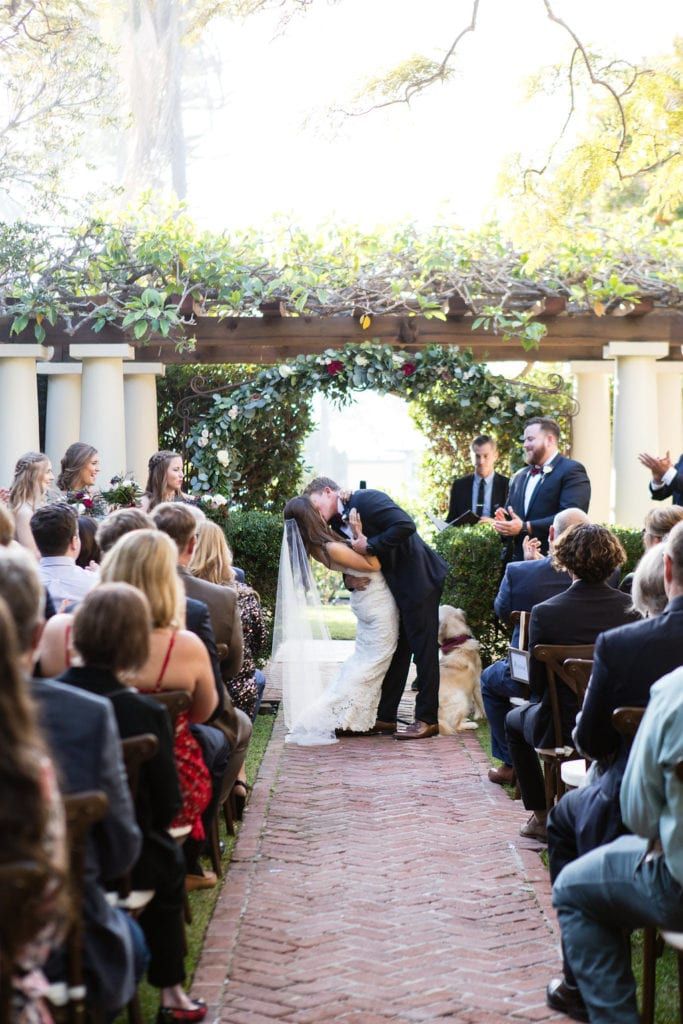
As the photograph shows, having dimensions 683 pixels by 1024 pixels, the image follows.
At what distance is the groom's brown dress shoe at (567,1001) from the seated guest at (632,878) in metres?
0.28

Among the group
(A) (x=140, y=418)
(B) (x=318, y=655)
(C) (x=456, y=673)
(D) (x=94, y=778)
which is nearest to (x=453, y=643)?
(C) (x=456, y=673)

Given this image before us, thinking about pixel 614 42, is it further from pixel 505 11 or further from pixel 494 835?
pixel 494 835

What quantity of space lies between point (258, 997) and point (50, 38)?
1518cm

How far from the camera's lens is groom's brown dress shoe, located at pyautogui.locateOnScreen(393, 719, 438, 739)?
8.43 m

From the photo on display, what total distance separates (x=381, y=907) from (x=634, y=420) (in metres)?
8.11

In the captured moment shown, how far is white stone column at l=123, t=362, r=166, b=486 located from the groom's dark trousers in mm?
5421

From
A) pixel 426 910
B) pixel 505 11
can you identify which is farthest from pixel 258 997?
pixel 505 11

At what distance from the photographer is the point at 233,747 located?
5414 mm

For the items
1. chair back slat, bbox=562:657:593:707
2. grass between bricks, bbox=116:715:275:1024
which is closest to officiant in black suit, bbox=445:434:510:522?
grass between bricks, bbox=116:715:275:1024

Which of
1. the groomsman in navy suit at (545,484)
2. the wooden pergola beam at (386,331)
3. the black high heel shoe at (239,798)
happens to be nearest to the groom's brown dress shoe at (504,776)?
the black high heel shoe at (239,798)

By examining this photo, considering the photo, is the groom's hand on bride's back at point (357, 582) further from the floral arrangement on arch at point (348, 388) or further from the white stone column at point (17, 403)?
the white stone column at point (17, 403)

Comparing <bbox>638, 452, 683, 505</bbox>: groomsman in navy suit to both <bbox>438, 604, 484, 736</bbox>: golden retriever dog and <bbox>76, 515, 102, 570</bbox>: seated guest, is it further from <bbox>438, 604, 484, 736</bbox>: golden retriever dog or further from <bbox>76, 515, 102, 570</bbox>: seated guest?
<bbox>76, 515, 102, 570</bbox>: seated guest

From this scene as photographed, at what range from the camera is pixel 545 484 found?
29.2ft

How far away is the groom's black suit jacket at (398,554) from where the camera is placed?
8430mm
